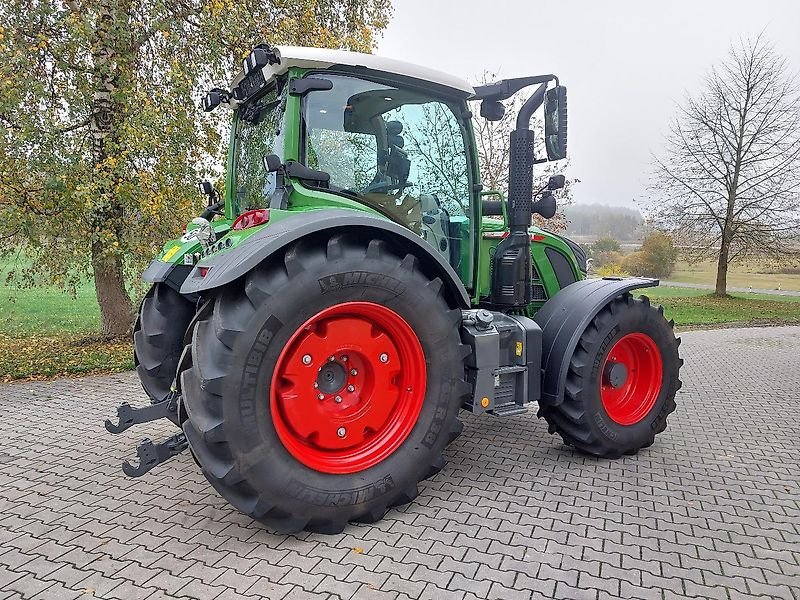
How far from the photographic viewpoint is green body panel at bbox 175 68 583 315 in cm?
319

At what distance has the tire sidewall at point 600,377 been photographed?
12.7 feet

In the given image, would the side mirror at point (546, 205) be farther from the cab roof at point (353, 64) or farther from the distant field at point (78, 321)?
the distant field at point (78, 321)

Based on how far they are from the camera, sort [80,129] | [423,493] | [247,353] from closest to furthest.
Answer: [247,353]
[423,493]
[80,129]

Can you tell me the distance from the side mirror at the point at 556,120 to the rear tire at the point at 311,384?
1384 mm

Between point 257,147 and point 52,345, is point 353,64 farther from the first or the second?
point 52,345

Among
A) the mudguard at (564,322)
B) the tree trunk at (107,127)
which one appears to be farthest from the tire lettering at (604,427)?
the tree trunk at (107,127)

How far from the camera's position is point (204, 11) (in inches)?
295

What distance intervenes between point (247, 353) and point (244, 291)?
0.31 meters

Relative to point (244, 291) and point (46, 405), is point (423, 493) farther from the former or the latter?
point (46, 405)

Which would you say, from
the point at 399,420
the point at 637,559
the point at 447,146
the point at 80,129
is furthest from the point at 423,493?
the point at 80,129

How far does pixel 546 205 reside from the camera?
4066 mm

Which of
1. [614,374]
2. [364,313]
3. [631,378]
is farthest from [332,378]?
[631,378]

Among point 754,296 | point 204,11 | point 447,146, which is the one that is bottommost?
point 754,296

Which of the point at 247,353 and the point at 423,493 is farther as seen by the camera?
the point at 423,493
